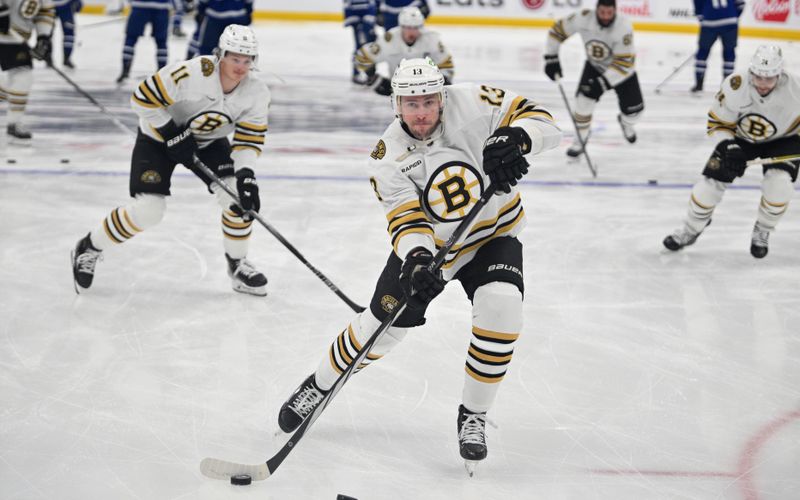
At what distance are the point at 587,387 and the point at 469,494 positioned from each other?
78 cm

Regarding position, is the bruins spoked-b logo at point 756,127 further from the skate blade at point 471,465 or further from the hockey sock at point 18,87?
the hockey sock at point 18,87

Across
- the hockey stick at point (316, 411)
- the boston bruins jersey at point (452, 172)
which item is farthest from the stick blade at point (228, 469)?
the boston bruins jersey at point (452, 172)

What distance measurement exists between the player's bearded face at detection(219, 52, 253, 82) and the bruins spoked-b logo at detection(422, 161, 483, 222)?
1188 mm

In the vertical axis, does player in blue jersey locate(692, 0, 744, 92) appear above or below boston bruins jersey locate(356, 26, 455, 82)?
A: below

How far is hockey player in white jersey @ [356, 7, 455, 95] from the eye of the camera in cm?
659

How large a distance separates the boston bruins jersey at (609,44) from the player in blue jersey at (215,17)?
355 cm

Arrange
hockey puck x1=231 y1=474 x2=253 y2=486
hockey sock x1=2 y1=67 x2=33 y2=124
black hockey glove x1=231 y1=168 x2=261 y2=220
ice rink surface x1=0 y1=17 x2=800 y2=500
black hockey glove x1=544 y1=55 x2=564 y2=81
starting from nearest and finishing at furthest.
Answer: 1. hockey puck x1=231 y1=474 x2=253 y2=486
2. ice rink surface x1=0 y1=17 x2=800 y2=500
3. black hockey glove x1=231 y1=168 x2=261 y2=220
4. hockey sock x1=2 y1=67 x2=33 y2=124
5. black hockey glove x1=544 y1=55 x2=564 y2=81

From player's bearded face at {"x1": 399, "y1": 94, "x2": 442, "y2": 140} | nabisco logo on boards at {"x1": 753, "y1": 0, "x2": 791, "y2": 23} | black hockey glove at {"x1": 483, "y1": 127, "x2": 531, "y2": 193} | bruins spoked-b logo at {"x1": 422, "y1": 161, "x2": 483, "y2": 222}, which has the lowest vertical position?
nabisco logo on boards at {"x1": 753, "y1": 0, "x2": 791, "y2": 23}

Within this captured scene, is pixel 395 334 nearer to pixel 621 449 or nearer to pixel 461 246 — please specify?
pixel 461 246

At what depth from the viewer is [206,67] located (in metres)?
3.32

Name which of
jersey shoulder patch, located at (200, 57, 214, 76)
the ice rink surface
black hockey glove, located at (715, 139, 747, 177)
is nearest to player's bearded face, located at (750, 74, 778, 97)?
black hockey glove, located at (715, 139, 747, 177)

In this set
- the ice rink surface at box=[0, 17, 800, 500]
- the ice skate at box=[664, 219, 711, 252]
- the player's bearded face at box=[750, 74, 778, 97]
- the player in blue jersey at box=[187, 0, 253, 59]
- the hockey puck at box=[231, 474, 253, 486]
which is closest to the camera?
the hockey puck at box=[231, 474, 253, 486]

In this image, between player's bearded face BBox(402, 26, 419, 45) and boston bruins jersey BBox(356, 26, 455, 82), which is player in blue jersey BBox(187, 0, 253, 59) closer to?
boston bruins jersey BBox(356, 26, 455, 82)

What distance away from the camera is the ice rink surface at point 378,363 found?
2.39m
